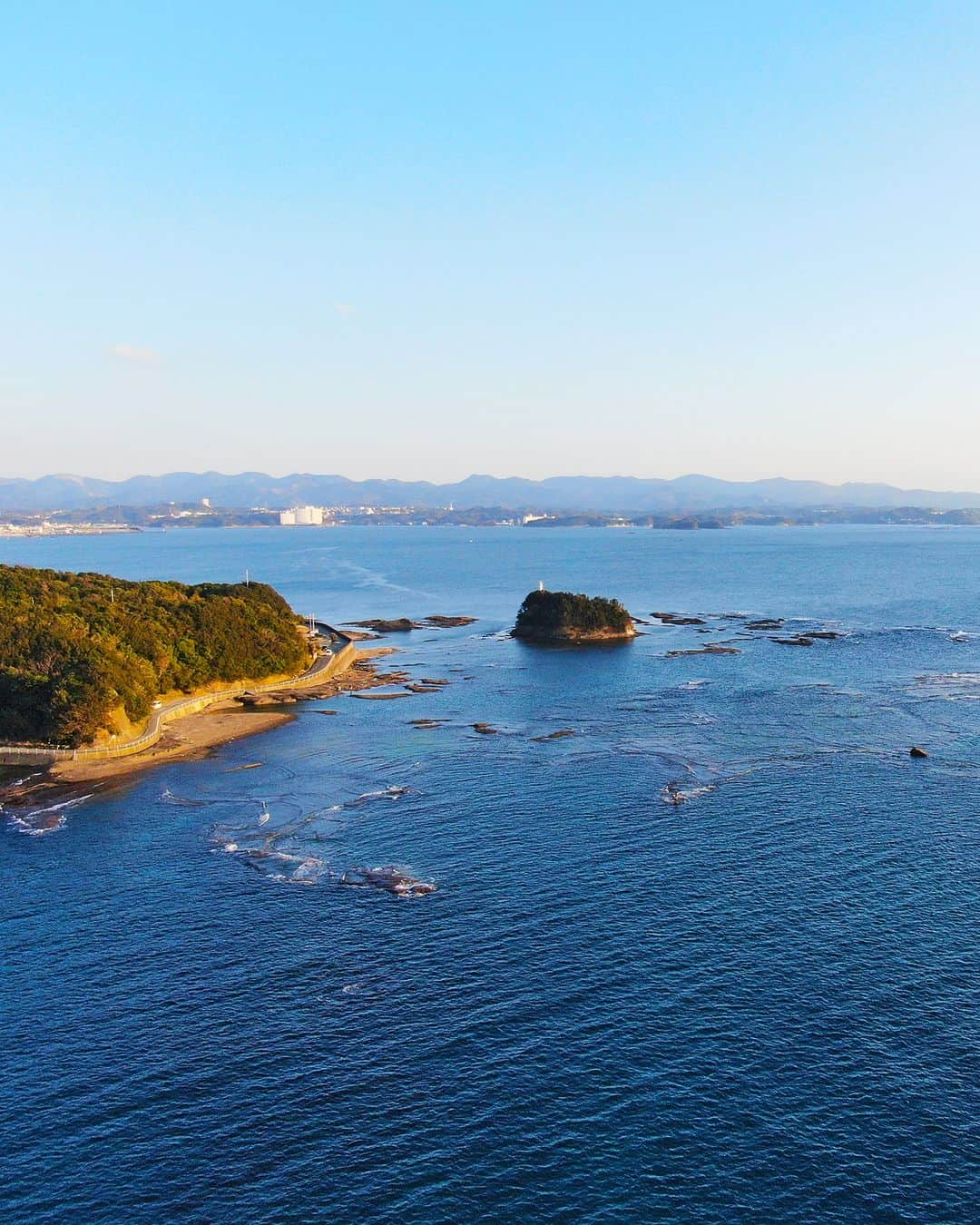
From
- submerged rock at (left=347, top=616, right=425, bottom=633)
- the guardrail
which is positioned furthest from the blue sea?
submerged rock at (left=347, top=616, right=425, bottom=633)

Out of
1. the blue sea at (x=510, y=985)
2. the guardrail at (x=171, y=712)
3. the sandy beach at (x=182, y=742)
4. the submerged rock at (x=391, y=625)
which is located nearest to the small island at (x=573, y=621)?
the submerged rock at (x=391, y=625)

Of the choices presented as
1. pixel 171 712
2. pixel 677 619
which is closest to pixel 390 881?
pixel 171 712

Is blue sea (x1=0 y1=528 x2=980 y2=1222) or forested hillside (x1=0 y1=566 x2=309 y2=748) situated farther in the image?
forested hillside (x1=0 y1=566 x2=309 y2=748)

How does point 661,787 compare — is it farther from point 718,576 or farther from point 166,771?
point 718,576

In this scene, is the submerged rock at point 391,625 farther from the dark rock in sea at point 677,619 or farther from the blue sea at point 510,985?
the blue sea at point 510,985

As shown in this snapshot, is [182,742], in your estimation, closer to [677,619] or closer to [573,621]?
[573,621]

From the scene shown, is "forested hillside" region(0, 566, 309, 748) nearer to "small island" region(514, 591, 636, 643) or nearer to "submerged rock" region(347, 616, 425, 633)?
"submerged rock" region(347, 616, 425, 633)
